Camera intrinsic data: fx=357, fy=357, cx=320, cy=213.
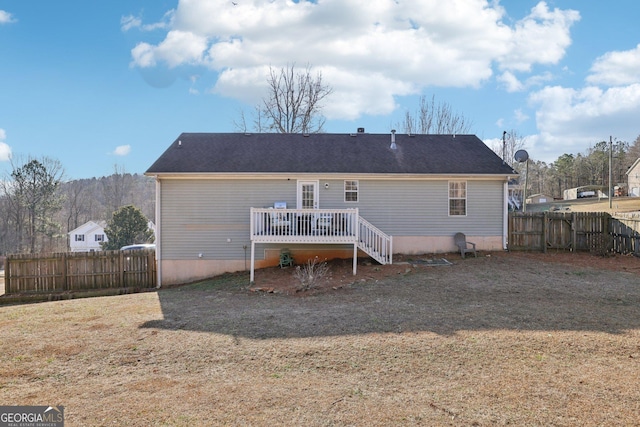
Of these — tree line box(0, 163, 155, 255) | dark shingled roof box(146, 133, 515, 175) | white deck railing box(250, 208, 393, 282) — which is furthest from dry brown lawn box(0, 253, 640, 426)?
tree line box(0, 163, 155, 255)

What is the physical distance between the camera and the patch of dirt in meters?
9.80

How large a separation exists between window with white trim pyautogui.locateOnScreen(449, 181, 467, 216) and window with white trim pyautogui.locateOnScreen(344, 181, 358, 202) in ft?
11.5

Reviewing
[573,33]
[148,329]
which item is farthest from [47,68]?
[573,33]

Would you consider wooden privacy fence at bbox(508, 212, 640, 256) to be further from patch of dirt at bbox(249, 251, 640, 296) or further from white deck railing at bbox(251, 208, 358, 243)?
white deck railing at bbox(251, 208, 358, 243)

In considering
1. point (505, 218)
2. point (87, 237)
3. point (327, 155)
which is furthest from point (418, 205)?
point (87, 237)

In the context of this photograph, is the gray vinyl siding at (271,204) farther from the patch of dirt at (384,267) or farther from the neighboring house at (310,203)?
the patch of dirt at (384,267)

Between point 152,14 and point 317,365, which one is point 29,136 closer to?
point 152,14

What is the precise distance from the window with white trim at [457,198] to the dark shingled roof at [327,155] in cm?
53

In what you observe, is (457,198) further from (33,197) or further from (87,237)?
(87,237)

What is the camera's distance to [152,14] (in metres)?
14.2

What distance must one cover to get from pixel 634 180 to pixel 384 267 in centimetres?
5301

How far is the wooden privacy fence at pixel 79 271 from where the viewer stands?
12.7 m

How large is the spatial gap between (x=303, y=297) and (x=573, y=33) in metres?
12.3

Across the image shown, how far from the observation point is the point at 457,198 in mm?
13117
